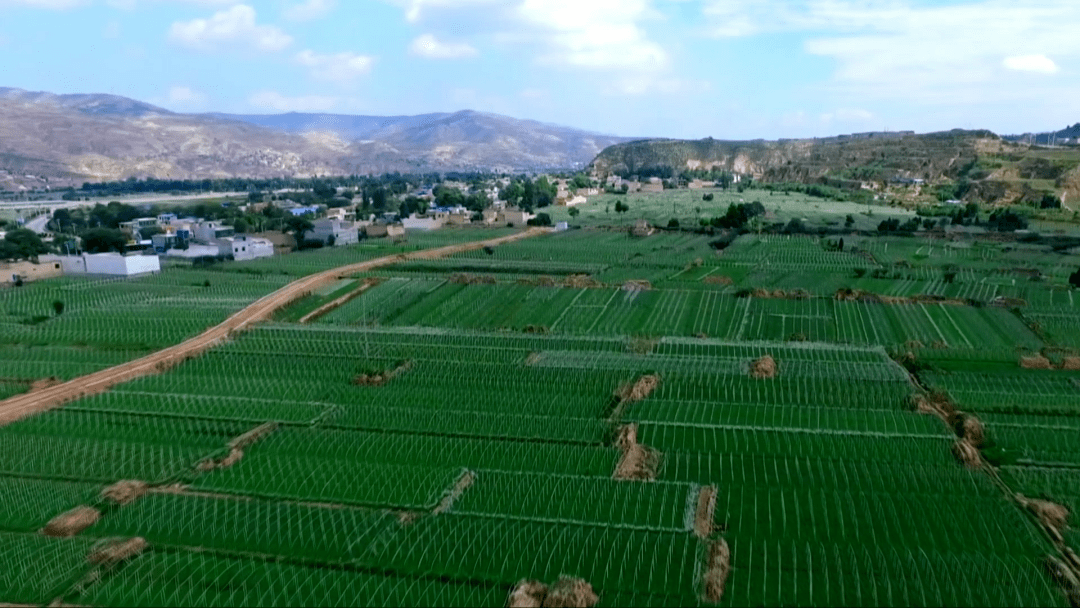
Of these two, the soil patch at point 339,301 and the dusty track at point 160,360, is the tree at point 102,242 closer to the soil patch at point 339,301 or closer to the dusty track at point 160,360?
the dusty track at point 160,360

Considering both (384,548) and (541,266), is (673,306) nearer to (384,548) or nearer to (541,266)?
(541,266)

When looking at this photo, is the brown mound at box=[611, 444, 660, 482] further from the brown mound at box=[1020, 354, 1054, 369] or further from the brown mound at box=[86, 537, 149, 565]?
the brown mound at box=[1020, 354, 1054, 369]

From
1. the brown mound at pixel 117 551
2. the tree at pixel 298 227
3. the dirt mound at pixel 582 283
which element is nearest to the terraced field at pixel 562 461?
the brown mound at pixel 117 551

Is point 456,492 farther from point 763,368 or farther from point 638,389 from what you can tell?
point 763,368

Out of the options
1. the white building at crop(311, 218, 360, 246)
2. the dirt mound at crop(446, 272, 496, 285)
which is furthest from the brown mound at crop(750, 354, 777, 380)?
the white building at crop(311, 218, 360, 246)

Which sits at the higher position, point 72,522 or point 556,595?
point 556,595

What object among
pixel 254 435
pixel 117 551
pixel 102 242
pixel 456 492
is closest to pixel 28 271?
pixel 102 242
